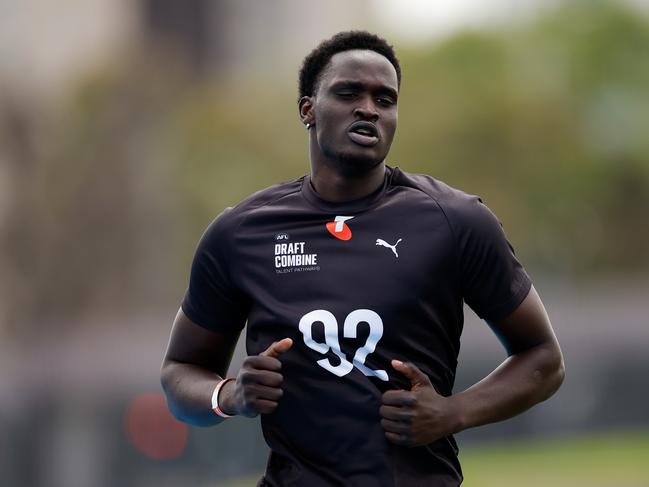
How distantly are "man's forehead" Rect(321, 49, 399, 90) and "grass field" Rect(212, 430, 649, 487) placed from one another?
14646mm

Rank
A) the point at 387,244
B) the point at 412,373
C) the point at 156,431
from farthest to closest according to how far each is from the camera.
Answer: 1. the point at 156,431
2. the point at 387,244
3. the point at 412,373

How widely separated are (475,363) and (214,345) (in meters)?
18.0

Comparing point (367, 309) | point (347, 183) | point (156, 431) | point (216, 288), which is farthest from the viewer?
point (156, 431)

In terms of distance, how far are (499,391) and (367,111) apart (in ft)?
3.56

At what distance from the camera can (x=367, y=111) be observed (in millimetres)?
5273

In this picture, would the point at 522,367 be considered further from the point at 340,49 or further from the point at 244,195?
the point at 244,195

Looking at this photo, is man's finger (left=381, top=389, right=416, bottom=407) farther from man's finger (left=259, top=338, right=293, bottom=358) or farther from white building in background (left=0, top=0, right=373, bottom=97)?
white building in background (left=0, top=0, right=373, bottom=97)

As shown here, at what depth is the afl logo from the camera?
5.38m

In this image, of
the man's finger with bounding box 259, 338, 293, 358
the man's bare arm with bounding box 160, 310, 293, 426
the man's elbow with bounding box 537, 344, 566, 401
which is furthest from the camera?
the man's bare arm with bounding box 160, 310, 293, 426

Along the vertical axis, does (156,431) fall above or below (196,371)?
below

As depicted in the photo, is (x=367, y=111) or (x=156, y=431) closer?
(x=367, y=111)

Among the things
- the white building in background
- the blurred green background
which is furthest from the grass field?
the white building in background

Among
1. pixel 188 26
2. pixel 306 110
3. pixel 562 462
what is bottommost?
pixel 562 462

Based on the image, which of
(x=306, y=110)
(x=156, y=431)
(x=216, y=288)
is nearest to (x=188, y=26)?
(x=156, y=431)
